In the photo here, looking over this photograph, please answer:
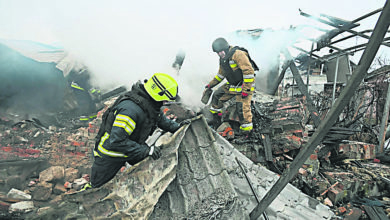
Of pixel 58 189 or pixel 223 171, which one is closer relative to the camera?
pixel 223 171

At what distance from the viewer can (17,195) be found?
328 centimetres

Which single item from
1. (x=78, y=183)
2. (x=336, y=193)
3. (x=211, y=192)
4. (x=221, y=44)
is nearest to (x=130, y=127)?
(x=211, y=192)

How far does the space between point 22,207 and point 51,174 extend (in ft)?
2.29

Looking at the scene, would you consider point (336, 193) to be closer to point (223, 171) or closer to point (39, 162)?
point (223, 171)

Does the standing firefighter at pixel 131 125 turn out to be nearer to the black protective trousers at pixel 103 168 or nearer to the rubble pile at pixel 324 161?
the black protective trousers at pixel 103 168

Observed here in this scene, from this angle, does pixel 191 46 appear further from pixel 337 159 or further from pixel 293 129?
pixel 337 159

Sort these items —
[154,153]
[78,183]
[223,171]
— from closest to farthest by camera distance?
[154,153]
[223,171]
[78,183]

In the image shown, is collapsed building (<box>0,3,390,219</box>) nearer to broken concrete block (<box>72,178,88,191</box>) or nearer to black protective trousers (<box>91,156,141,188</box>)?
broken concrete block (<box>72,178,88,191</box>)

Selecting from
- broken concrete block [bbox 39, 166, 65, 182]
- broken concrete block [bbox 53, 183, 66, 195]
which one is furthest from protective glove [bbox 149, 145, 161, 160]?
broken concrete block [bbox 39, 166, 65, 182]

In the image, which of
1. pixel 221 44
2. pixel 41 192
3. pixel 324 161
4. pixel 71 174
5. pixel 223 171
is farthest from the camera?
pixel 324 161

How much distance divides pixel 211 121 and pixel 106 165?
3.08 metres

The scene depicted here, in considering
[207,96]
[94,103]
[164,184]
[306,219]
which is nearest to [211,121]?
[207,96]

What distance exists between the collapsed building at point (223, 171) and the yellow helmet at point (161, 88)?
1.42 feet

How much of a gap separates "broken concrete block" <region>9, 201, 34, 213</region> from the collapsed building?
1 cm
